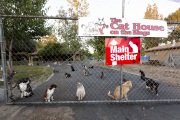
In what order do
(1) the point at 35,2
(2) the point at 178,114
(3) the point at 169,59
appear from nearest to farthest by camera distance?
(2) the point at 178,114
(1) the point at 35,2
(3) the point at 169,59

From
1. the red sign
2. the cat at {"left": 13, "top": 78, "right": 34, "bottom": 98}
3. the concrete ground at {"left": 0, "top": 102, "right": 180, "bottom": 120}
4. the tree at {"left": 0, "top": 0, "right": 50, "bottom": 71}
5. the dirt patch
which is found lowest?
the dirt patch

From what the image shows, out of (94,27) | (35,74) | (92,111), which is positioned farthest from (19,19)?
(92,111)

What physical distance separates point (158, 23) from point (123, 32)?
42.1 inches

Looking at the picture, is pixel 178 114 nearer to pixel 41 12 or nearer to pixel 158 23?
pixel 158 23

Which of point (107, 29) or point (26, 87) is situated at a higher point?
point (107, 29)

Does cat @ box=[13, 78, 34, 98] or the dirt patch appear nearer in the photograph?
cat @ box=[13, 78, 34, 98]

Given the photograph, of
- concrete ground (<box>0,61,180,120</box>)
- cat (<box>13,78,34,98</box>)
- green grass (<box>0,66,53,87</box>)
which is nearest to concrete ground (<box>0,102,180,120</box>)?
concrete ground (<box>0,61,180,120</box>)

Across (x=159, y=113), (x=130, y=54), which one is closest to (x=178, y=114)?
(x=159, y=113)

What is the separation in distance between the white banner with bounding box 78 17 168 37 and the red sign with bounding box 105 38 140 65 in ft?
0.61

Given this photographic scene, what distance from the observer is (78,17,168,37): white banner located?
4.87 metres

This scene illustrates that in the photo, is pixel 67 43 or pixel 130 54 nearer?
pixel 130 54

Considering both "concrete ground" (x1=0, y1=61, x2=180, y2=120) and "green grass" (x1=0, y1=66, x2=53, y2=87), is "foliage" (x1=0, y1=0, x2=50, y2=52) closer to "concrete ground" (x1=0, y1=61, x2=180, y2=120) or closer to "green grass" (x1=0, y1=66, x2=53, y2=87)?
"green grass" (x1=0, y1=66, x2=53, y2=87)

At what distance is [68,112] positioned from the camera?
4863 mm

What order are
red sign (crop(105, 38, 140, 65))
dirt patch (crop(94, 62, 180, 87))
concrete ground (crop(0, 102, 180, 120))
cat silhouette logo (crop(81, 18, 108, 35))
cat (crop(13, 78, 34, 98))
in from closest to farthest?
concrete ground (crop(0, 102, 180, 120)) → cat silhouette logo (crop(81, 18, 108, 35)) → red sign (crop(105, 38, 140, 65)) → cat (crop(13, 78, 34, 98)) → dirt patch (crop(94, 62, 180, 87))
